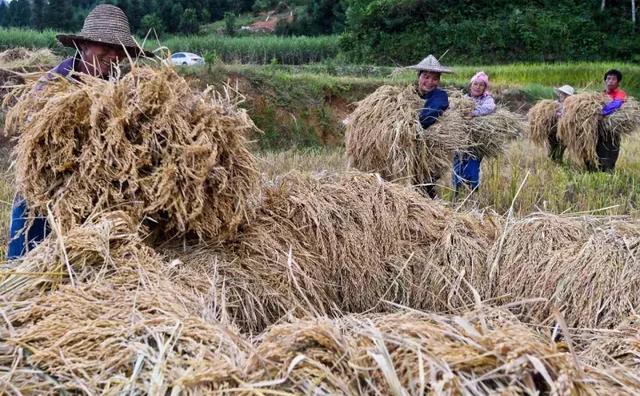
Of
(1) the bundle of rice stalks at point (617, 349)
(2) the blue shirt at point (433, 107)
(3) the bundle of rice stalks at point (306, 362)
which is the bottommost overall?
(1) the bundle of rice stalks at point (617, 349)

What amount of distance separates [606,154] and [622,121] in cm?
44

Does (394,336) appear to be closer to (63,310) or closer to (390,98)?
(63,310)

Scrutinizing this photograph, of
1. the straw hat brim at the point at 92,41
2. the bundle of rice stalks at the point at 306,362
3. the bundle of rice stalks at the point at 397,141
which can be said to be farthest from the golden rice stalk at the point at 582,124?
the bundle of rice stalks at the point at 306,362

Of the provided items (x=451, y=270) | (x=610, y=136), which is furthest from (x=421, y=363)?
(x=610, y=136)

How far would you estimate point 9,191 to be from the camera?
5.77m

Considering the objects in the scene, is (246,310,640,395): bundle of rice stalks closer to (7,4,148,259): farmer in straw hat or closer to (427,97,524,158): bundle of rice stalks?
(7,4,148,259): farmer in straw hat

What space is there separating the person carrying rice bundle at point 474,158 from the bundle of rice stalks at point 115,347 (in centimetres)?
377

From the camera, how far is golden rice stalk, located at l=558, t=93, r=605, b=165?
721 centimetres

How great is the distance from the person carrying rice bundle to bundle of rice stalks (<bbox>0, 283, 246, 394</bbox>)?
12.4ft

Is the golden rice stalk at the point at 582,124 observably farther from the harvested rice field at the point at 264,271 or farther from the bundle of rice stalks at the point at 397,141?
the harvested rice field at the point at 264,271

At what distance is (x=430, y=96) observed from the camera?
4.95 meters

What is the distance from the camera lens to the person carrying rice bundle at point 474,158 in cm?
546

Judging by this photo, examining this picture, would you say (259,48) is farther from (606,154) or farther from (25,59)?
(606,154)

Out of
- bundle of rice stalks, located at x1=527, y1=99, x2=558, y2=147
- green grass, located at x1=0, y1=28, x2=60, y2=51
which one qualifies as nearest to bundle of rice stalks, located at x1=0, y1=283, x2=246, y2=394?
bundle of rice stalks, located at x1=527, y1=99, x2=558, y2=147
